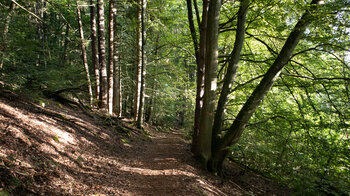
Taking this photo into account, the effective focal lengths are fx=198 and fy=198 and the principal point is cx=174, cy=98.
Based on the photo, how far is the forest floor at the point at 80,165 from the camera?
11.5ft

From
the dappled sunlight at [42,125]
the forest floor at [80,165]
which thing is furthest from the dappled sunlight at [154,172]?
the dappled sunlight at [42,125]

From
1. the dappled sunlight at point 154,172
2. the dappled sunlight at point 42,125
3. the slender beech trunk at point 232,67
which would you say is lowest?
the dappled sunlight at point 154,172

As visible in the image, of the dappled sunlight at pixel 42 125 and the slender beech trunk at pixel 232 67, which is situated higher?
the slender beech trunk at pixel 232 67

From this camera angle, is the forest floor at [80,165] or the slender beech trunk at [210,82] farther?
the slender beech trunk at [210,82]

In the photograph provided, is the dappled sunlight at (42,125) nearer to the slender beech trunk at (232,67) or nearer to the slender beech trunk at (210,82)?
the slender beech trunk at (210,82)

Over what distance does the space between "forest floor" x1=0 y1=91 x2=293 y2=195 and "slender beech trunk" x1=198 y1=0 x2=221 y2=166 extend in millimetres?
792

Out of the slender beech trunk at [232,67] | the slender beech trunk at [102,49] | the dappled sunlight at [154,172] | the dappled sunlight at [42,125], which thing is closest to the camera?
the dappled sunlight at [42,125]

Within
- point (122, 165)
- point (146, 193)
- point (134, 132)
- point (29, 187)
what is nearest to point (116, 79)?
point (134, 132)

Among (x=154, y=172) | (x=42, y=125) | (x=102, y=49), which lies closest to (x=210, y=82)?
(x=154, y=172)

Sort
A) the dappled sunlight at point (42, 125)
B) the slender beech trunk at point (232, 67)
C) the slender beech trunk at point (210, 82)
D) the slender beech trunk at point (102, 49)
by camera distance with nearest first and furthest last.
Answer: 1. the dappled sunlight at point (42, 125)
2. the slender beech trunk at point (210, 82)
3. the slender beech trunk at point (232, 67)
4. the slender beech trunk at point (102, 49)

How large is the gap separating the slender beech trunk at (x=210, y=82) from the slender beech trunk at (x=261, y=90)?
0.41 meters

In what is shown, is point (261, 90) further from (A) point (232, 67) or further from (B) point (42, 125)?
(B) point (42, 125)

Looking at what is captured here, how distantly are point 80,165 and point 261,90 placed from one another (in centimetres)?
558

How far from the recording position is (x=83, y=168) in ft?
16.5
